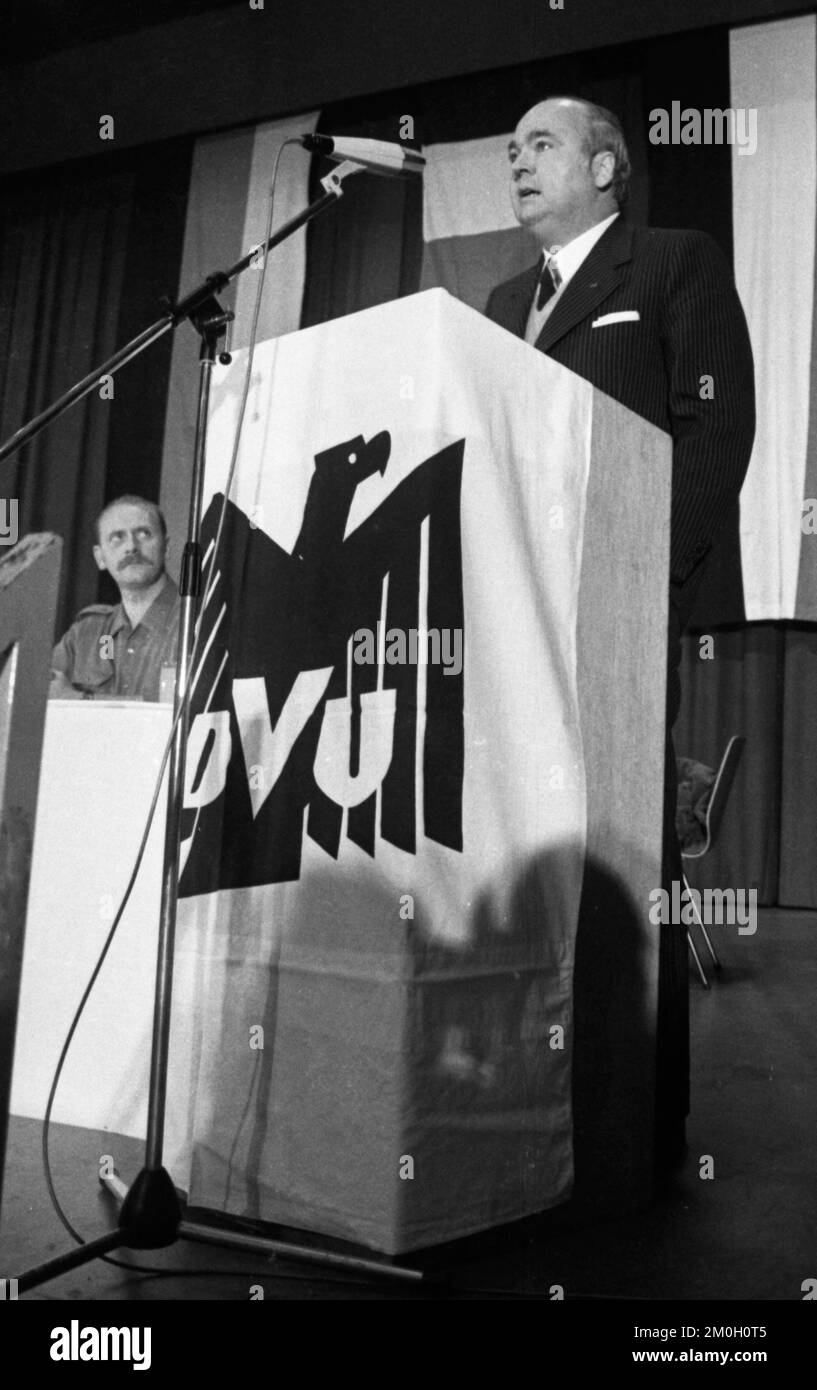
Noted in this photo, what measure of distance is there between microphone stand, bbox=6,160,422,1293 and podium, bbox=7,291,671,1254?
1.6 inches

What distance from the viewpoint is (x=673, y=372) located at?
1579 millimetres

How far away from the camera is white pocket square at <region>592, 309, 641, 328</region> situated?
1.58 m

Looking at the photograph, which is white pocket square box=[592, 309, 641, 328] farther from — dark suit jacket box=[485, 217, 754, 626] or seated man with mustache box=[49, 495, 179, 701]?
seated man with mustache box=[49, 495, 179, 701]

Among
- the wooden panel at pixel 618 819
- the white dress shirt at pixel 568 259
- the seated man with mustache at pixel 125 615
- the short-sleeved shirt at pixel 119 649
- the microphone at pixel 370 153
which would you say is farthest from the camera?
the seated man with mustache at pixel 125 615

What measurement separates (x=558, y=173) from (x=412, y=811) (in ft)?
3.83

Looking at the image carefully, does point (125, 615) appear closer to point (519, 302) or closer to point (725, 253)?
point (519, 302)

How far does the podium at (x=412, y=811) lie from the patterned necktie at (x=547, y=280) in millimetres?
517

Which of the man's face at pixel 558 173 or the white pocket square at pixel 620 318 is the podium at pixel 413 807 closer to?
the white pocket square at pixel 620 318

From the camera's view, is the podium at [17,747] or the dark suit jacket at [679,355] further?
the dark suit jacket at [679,355]

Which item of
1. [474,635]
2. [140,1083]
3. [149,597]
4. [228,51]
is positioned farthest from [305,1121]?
[228,51]

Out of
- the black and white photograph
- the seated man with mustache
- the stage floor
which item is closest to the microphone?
the black and white photograph

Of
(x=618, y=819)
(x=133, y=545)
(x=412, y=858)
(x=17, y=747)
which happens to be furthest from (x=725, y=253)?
(x=17, y=747)

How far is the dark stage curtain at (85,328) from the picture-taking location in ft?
18.5

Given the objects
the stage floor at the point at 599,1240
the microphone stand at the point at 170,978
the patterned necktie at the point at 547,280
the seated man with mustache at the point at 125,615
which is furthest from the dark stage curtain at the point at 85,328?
the microphone stand at the point at 170,978
